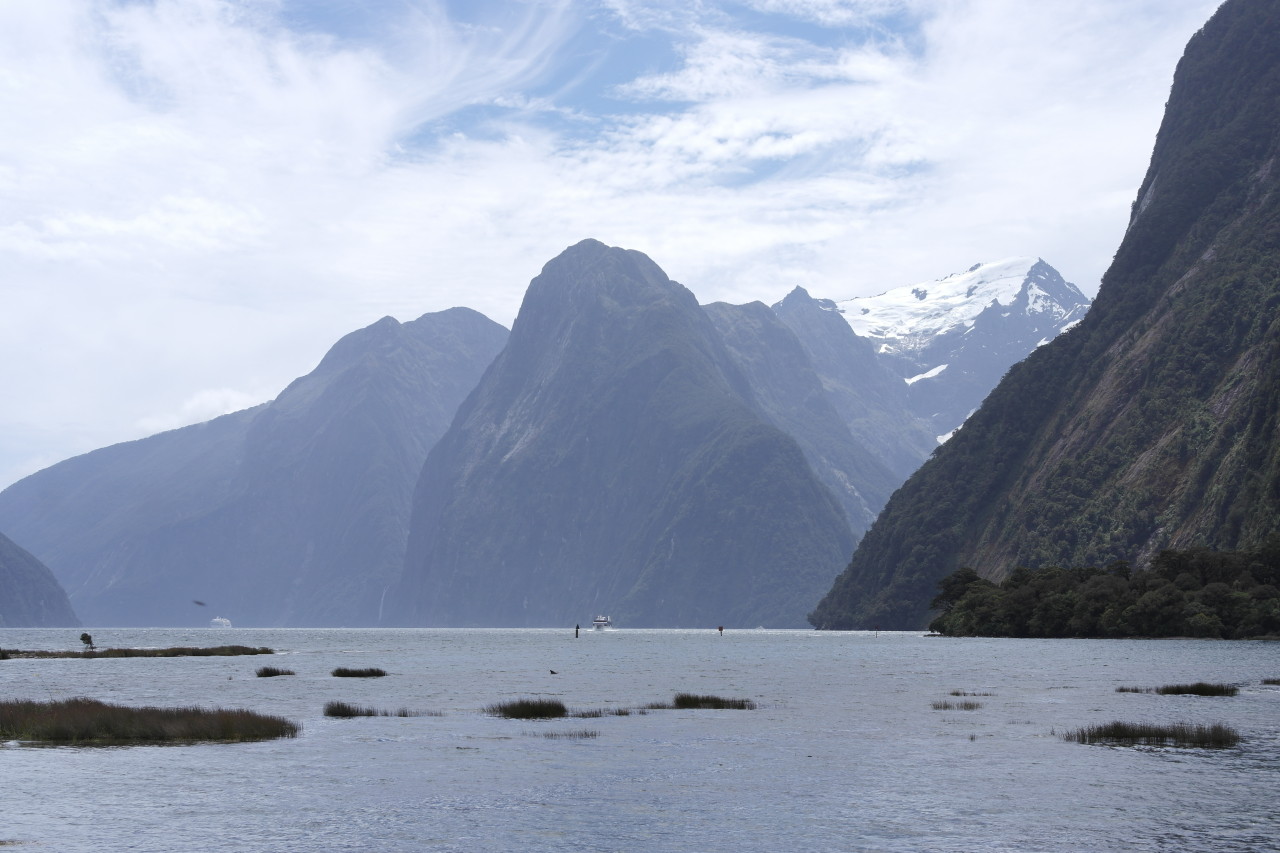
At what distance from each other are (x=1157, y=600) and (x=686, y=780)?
394ft

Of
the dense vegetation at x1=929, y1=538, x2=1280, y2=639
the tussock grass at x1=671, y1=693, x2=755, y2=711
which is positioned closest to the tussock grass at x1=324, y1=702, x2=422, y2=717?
the tussock grass at x1=671, y1=693, x2=755, y2=711

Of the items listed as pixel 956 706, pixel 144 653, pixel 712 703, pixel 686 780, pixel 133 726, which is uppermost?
pixel 144 653

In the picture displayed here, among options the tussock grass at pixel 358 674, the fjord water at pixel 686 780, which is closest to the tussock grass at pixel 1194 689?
the fjord water at pixel 686 780

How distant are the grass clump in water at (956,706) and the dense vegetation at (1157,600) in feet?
270

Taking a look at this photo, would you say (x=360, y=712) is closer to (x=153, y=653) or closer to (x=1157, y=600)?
(x=153, y=653)

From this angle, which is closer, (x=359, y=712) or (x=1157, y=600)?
(x=359, y=712)

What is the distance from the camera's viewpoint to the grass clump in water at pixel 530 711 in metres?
66.9

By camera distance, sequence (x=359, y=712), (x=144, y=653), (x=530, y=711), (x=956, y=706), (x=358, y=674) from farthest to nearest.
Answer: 1. (x=144, y=653)
2. (x=358, y=674)
3. (x=956, y=706)
4. (x=359, y=712)
5. (x=530, y=711)

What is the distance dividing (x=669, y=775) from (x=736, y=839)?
37.5 ft

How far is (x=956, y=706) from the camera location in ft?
230

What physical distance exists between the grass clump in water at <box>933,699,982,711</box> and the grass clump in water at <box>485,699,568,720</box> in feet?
65.3

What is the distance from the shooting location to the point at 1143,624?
506 feet

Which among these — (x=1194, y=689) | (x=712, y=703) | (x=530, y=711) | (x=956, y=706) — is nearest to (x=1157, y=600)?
(x=1194, y=689)

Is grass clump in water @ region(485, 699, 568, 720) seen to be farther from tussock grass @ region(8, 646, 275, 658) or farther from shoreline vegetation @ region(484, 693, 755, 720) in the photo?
tussock grass @ region(8, 646, 275, 658)
